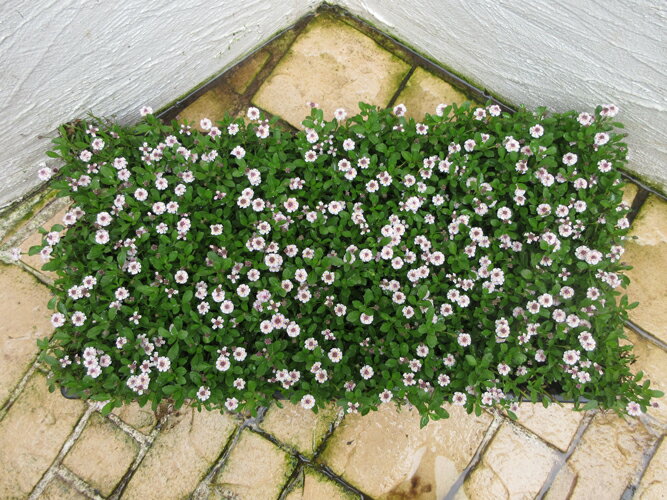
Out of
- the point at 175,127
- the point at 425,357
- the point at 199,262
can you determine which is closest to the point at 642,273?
the point at 425,357

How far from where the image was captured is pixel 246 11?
273 cm

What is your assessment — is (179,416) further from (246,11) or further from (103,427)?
(246,11)

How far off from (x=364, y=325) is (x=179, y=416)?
1191 millimetres

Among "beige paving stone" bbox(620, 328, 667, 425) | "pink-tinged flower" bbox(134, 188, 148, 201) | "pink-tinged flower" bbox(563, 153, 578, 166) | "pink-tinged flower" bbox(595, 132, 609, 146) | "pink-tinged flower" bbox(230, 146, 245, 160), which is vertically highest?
"pink-tinged flower" bbox(595, 132, 609, 146)

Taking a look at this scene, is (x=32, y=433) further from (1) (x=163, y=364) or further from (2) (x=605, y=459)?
(2) (x=605, y=459)

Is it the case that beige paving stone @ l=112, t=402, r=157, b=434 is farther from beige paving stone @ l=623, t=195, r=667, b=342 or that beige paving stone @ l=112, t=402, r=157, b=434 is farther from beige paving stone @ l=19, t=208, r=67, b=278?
beige paving stone @ l=623, t=195, r=667, b=342

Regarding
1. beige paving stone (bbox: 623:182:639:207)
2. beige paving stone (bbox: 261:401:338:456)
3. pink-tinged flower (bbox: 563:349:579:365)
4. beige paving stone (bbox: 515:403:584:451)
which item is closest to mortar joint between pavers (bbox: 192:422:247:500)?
beige paving stone (bbox: 261:401:338:456)

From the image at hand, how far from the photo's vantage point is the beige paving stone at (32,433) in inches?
101

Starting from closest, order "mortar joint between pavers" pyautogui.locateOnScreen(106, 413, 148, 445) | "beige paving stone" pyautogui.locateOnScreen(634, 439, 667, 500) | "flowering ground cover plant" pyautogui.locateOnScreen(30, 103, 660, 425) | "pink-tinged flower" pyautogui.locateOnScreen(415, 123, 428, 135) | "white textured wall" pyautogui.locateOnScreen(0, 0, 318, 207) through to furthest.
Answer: "white textured wall" pyautogui.locateOnScreen(0, 0, 318, 207) < "flowering ground cover plant" pyautogui.locateOnScreen(30, 103, 660, 425) < "pink-tinged flower" pyautogui.locateOnScreen(415, 123, 428, 135) < "beige paving stone" pyautogui.locateOnScreen(634, 439, 667, 500) < "mortar joint between pavers" pyautogui.locateOnScreen(106, 413, 148, 445)

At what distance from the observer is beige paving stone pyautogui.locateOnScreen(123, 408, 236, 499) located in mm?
2547

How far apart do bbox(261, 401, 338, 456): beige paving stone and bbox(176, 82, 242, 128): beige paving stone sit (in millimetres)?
1748

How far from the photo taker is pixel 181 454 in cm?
259

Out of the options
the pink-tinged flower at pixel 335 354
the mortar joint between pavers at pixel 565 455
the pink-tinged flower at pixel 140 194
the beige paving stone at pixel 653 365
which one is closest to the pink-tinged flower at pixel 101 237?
the pink-tinged flower at pixel 140 194

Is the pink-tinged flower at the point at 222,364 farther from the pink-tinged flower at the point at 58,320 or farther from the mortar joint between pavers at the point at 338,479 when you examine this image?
the mortar joint between pavers at the point at 338,479
